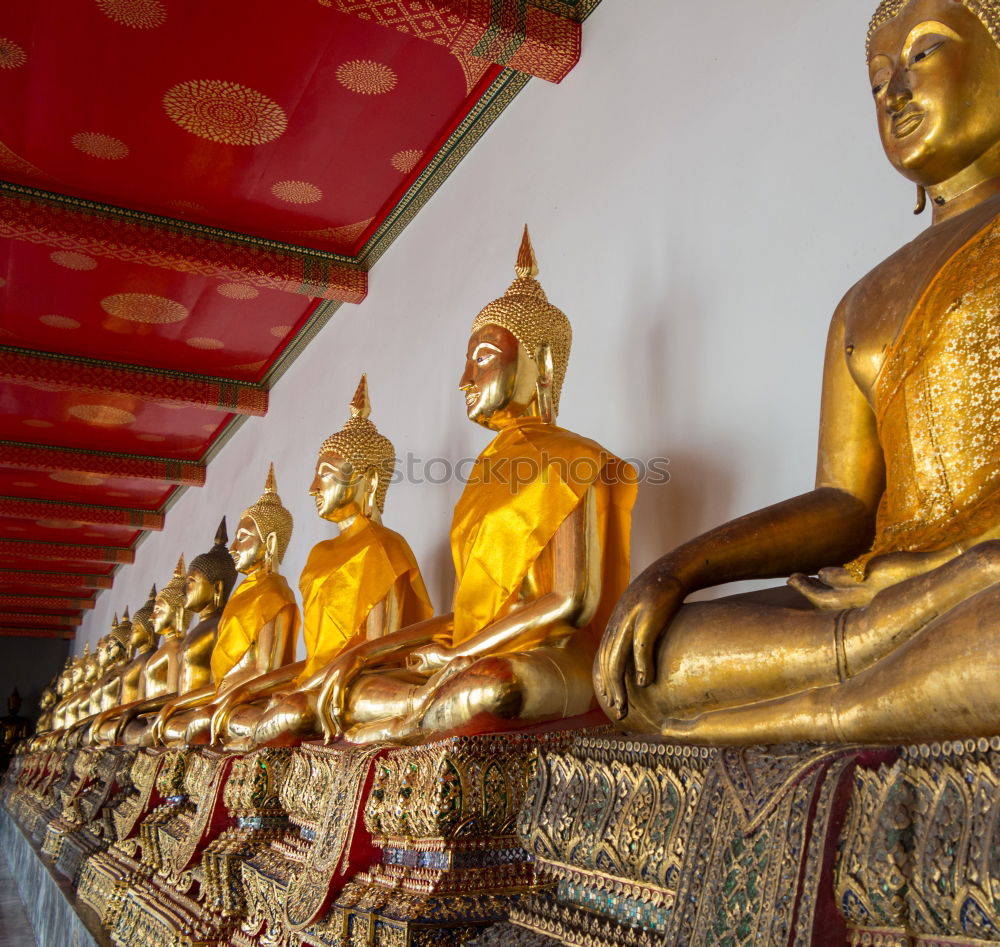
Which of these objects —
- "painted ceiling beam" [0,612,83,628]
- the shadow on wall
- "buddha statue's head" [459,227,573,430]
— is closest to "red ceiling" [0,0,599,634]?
"buddha statue's head" [459,227,573,430]

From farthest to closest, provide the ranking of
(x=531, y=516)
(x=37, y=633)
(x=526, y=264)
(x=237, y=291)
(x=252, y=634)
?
1. (x=37, y=633)
2. (x=237, y=291)
3. (x=252, y=634)
4. (x=526, y=264)
5. (x=531, y=516)

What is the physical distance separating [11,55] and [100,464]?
5115 mm

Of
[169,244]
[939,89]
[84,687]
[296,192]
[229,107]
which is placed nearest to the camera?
[939,89]

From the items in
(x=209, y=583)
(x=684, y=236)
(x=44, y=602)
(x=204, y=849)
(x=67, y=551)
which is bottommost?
(x=204, y=849)

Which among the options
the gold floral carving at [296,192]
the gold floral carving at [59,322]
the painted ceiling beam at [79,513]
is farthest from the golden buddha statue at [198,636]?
the painted ceiling beam at [79,513]

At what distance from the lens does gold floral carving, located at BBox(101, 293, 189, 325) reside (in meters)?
5.58

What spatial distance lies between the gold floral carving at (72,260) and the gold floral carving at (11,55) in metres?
1.48

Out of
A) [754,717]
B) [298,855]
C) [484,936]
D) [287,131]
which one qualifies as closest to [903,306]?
[754,717]

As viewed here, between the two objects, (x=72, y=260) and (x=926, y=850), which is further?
(x=72, y=260)

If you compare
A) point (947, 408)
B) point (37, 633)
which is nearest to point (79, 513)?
point (37, 633)

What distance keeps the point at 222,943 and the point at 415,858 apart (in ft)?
3.43

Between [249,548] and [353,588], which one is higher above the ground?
[249,548]

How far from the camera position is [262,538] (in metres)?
4.20

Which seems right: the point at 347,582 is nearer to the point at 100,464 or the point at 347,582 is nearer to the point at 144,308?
the point at 144,308
